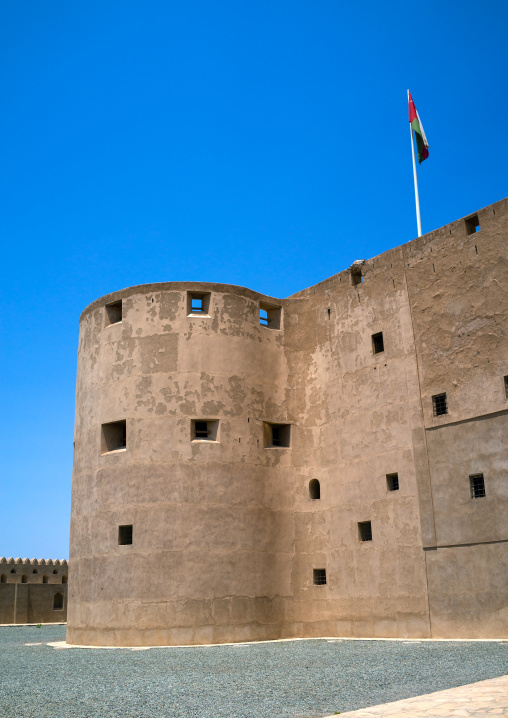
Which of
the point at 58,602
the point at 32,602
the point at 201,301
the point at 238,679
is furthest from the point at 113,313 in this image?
the point at 58,602

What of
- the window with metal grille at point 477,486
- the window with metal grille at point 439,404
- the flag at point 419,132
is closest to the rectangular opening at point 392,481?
the window with metal grille at point 439,404

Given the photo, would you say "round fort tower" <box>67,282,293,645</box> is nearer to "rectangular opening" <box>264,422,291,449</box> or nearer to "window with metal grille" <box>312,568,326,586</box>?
"rectangular opening" <box>264,422,291,449</box>

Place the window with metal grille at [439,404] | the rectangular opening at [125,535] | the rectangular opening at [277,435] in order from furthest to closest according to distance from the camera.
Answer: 1. the rectangular opening at [277,435]
2. the rectangular opening at [125,535]
3. the window with metal grille at [439,404]

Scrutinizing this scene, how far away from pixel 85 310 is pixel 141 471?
703cm

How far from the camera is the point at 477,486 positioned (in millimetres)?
18734

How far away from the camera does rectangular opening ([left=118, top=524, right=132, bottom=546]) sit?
22.1 m

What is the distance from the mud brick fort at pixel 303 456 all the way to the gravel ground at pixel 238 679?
2876mm

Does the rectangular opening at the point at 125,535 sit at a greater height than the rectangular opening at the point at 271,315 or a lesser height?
lesser

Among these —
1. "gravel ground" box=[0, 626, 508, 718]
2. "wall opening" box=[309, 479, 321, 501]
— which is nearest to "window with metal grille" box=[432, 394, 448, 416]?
"wall opening" box=[309, 479, 321, 501]

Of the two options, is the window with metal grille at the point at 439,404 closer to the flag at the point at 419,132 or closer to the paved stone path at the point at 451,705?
the flag at the point at 419,132

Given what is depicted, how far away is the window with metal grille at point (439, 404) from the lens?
20.0 meters

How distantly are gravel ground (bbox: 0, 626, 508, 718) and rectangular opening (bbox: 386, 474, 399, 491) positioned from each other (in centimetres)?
460

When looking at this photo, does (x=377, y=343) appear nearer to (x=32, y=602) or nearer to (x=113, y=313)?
(x=113, y=313)

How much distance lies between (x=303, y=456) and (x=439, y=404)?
552 cm
